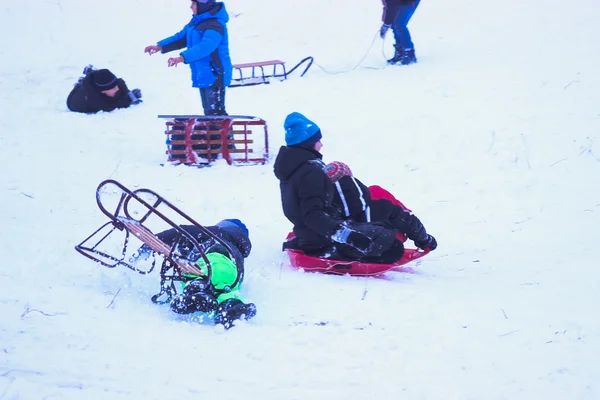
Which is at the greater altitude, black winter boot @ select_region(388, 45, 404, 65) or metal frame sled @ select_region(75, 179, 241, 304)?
metal frame sled @ select_region(75, 179, 241, 304)

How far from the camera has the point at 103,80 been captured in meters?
9.09

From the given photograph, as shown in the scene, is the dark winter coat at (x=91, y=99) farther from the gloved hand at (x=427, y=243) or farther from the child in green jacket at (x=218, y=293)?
the gloved hand at (x=427, y=243)

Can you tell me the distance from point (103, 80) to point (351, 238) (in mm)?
5814

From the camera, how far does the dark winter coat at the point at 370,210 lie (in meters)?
4.70

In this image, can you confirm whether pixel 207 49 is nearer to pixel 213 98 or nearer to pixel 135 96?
pixel 213 98

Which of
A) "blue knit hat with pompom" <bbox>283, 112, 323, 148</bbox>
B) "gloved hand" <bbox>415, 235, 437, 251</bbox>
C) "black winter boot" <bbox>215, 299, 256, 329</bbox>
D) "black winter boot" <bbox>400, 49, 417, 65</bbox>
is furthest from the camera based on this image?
"black winter boot" <bbox>400, 49, 417, 65</bbox>

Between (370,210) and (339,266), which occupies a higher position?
(370,210)

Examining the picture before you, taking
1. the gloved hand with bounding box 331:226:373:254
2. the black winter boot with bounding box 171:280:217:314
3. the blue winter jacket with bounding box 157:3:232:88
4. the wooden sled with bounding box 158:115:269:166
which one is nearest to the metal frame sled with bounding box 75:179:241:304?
the black winter boot with bounding box 171:280:217:314

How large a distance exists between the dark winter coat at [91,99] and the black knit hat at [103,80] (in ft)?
0.14

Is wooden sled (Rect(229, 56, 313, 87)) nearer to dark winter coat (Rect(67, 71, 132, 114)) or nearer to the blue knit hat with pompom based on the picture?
dark winter coat (Rect(67, 71, 132, 114))

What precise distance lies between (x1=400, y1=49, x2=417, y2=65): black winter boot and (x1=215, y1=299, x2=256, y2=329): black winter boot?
283 inches

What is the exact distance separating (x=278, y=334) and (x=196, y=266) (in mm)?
688

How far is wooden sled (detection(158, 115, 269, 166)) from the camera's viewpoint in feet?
24.1

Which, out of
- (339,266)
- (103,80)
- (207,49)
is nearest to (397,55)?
(207,49)
